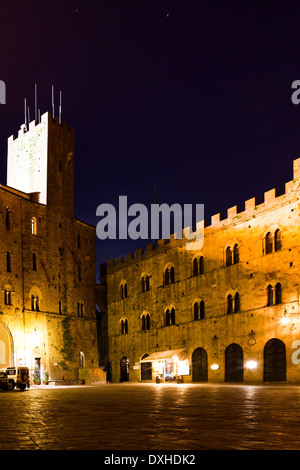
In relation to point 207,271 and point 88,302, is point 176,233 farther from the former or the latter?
point 88,302

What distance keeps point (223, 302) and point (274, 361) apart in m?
5.39

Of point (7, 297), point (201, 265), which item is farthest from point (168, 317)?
point (7, 297)

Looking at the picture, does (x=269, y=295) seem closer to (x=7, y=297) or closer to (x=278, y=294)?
(x=278, y=294)

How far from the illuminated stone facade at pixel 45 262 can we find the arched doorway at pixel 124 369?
226 centimetres

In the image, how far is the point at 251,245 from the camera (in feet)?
99.5

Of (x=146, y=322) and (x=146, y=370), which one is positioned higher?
(x=146, y=322)

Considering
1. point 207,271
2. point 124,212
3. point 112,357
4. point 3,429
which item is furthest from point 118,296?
point 3,429

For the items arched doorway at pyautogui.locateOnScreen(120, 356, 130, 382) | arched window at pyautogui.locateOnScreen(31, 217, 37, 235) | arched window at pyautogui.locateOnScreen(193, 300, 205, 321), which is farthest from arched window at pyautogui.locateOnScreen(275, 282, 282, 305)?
arched window at pyautogui.locateOnScreen(31, 217, 37, 235)

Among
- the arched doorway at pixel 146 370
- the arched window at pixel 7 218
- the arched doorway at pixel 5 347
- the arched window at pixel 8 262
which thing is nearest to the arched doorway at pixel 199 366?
the arched doorway at pixel 146 370

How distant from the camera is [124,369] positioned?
40.9 metres

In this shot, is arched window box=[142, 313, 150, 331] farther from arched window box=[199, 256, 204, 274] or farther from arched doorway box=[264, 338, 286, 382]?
arched doorway box=[264, 338, 286, 382]

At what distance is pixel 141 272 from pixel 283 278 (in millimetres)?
14562

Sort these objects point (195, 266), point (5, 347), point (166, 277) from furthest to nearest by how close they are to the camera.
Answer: point (166, 277) < point (195, 266) < point (5, 347)

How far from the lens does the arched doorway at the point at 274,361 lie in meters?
27.2
